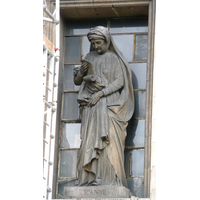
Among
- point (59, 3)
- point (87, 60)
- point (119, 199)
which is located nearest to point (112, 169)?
point (119, 199)

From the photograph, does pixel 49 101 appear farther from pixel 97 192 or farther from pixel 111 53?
pixel 97 192

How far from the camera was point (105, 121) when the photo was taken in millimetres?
9742

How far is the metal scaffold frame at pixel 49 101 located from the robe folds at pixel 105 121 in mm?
307

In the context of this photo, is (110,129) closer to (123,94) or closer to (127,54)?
(123,94)

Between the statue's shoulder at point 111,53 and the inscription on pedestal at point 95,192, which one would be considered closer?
the inscription on pedestal at point 95,192

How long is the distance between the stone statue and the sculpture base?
0.08 metres

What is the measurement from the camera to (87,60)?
997 centimetres

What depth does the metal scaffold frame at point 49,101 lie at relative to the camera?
955 centimetres

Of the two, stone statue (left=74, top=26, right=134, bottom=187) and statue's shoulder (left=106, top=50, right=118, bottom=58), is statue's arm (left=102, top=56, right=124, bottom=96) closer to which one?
stone statue (left=74, top=26, right=134, bottom=187)

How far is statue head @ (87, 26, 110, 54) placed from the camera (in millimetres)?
9992

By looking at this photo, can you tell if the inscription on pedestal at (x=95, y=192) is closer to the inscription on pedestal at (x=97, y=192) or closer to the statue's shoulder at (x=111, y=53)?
the inscription on pedestal at (x=97, y=192)

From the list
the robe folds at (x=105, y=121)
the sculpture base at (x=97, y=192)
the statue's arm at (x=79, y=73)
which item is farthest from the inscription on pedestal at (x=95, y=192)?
the statue's arm at (x=79, y=73)

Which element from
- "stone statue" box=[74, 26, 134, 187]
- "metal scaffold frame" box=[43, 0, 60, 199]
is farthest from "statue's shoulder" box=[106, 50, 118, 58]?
"metal scaffold frame" box=[43, 0, 60, 199]

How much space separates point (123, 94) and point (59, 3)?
130cm
